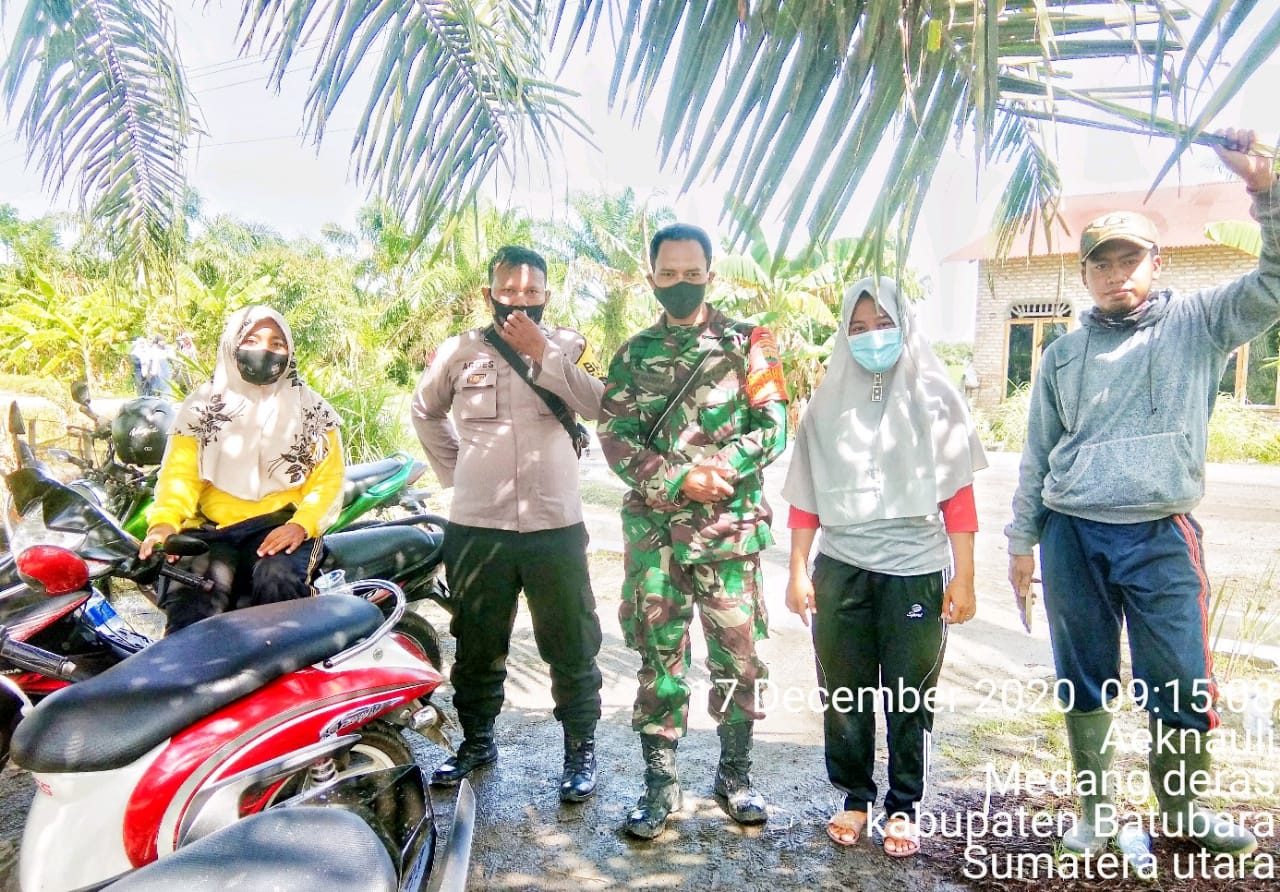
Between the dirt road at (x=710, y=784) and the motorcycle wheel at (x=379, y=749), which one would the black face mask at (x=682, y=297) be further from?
the dirt road at (x=710, y=784)

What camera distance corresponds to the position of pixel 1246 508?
27.5ft

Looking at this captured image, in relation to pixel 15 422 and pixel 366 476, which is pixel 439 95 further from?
pixel 366 476

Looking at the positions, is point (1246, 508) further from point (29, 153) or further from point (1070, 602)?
point (29, 153)

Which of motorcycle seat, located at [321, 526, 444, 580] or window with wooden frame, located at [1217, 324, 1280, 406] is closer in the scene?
motorcycle seat, located at [321, 526, 444, 580]

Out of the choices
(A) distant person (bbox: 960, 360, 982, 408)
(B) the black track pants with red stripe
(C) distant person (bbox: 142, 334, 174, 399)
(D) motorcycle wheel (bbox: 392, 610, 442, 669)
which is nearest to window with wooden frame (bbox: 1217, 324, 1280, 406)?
(A) distant person (bbox: 960, 360, 982, 408)

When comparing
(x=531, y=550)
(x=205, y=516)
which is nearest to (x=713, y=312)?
(x=531, y=550)

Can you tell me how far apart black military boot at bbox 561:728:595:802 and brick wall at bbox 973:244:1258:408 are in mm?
12761

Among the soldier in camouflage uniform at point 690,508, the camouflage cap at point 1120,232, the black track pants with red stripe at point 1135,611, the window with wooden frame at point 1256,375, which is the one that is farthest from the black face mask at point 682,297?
the window with wooden frame at point 1256,375

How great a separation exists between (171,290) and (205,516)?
1064 mm

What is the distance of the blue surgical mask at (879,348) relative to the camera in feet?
7.88

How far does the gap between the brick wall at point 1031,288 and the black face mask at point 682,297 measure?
1241 centimetres

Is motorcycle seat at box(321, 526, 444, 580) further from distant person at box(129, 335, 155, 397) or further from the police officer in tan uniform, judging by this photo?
distant person at box(129, 335, 155, 397)

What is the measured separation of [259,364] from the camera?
9.37ft

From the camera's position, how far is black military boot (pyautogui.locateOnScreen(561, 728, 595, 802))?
2783 millimetres
